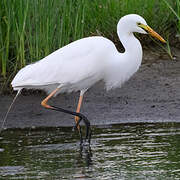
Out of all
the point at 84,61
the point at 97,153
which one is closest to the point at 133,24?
the point at 84,61

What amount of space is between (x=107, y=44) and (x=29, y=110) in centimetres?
171


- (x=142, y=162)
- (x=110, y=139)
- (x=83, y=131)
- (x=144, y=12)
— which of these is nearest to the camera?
(x=142, y=162)

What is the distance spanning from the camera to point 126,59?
7094 millimetres

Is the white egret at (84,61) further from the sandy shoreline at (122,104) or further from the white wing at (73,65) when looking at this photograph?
the sandy shoreline at (122,104)

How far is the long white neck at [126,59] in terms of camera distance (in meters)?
7.01

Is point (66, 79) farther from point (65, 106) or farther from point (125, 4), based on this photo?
point (125, 4)

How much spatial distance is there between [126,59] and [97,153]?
4.58 feet

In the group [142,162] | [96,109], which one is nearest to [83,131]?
[96,109]

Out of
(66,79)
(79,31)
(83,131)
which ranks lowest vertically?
(83,131)

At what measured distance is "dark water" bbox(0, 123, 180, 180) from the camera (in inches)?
210

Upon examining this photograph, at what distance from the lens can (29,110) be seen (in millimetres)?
8102

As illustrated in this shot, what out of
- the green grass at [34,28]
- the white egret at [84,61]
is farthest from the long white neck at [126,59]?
the green grass at [34,28]

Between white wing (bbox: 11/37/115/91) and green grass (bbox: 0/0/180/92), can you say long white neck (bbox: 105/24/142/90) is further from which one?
green grass (bbox: 0/0/180/92)

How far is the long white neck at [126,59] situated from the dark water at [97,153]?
65 centimetres
